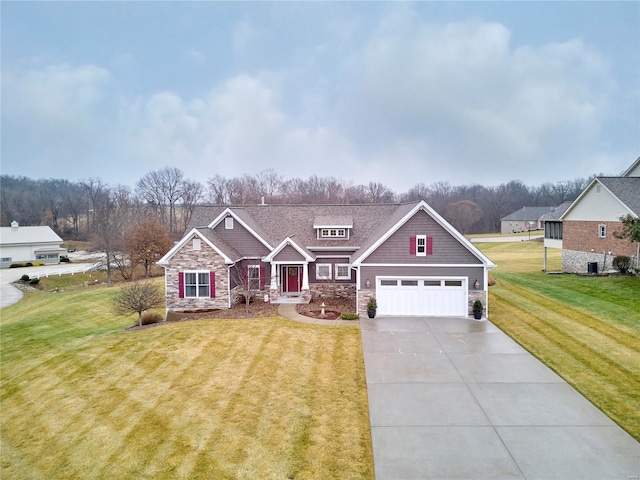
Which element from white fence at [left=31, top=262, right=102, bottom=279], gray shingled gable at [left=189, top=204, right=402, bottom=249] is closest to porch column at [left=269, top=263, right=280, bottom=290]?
gray shingled gable at [left=189, top=204, right=402, bottom=249]

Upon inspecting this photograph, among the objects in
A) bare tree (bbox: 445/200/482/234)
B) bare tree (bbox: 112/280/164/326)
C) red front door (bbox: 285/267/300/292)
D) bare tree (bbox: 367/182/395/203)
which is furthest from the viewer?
bare tree (bbox: 445/200/482/234)

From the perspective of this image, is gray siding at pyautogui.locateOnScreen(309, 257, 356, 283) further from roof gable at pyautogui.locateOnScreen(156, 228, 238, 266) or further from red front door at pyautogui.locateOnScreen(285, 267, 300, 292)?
roof gable at pyautogui.locateOnScreen(156, 228, 238, 266)

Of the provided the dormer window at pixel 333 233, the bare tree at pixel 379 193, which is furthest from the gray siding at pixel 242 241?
the bare tree at pixel 379 193

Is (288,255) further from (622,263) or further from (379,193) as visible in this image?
(379,193)

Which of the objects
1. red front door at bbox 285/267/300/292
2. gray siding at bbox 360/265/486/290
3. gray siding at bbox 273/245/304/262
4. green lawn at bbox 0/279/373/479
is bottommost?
green lawn at bbox 0/279/373/479

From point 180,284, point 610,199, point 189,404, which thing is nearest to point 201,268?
point 180,284
